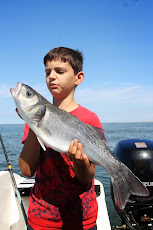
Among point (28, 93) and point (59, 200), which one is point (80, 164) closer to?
point (59, 200)

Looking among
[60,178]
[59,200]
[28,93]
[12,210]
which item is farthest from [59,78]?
[12,210]

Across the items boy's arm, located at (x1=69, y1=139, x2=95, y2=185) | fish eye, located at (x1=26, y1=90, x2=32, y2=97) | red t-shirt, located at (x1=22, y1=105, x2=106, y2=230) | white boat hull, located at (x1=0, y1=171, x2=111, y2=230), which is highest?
fish eye, located at (x1=26, y1=90, x2=32, y2=97)

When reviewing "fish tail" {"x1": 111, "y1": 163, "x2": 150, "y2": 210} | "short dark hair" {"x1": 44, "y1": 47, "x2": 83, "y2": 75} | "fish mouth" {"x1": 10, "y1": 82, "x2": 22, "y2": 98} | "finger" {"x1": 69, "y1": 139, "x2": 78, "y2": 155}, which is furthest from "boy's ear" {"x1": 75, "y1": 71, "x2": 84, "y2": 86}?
"fish tail" {"x1": 111, "y1": 163, "x2": 150, "y2": 210}

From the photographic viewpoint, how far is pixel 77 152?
2203 millimetres

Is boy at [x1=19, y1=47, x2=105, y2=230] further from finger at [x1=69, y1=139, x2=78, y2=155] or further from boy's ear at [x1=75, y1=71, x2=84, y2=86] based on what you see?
boy's ear at [x1=75, y1=71, x2=84, y2=86]

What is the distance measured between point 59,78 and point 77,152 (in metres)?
1.02

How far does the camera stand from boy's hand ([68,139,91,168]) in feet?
7.21

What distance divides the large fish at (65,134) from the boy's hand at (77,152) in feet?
0.22

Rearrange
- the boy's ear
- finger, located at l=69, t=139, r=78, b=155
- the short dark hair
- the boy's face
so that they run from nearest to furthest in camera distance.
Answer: finger, located at l=69, t=139, r=78, b=155 → the boy's face → the short dark hair → the boy's ear

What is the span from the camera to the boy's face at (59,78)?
2631 mm

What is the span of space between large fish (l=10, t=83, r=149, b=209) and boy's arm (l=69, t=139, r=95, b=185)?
0.26 ft

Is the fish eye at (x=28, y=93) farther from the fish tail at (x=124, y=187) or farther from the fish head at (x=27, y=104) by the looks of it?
the fish tail at (x=124, y=187)

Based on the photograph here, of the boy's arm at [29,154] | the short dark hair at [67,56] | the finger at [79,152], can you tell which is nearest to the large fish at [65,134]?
the finger at [79,152]

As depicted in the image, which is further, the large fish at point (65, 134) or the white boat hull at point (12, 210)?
the white boat hull at point (12, 210)
